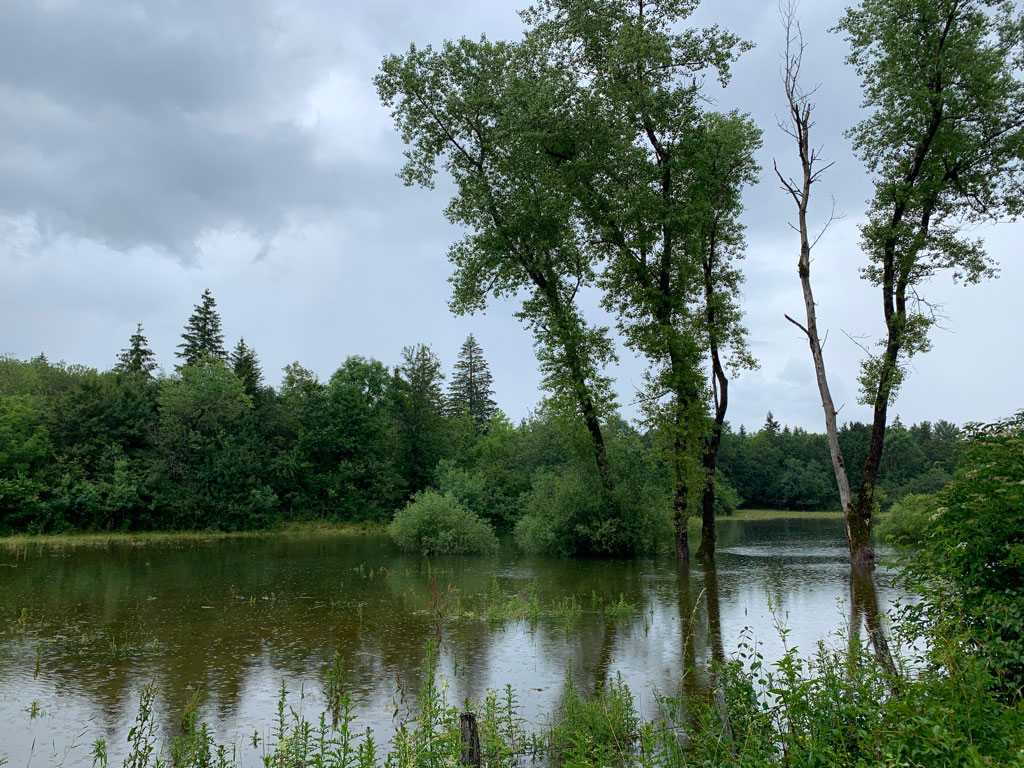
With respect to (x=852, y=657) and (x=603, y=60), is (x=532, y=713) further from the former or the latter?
Result: (x=603, y=60)

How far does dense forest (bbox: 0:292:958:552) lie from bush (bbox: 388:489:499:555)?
7.99 ft

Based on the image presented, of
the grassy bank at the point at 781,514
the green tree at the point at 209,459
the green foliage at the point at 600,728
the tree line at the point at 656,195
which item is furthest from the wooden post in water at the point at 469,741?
the grassy bank at the point at 781,514

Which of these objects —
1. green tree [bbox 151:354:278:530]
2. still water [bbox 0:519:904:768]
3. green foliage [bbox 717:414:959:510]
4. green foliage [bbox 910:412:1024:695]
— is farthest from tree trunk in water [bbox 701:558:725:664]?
green foliage [bbox 717:414:959:510]

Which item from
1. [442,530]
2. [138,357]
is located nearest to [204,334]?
[138,357]

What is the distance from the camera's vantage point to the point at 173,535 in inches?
1676

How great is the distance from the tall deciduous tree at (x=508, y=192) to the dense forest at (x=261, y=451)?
2701 millimetres

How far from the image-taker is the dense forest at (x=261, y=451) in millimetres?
36944

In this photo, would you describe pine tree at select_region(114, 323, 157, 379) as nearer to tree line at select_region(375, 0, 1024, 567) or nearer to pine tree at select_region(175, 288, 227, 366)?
pine tree at select_region(175, 288, 227, 366)

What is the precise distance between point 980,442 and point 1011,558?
1.42m

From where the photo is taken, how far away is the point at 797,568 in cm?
2323

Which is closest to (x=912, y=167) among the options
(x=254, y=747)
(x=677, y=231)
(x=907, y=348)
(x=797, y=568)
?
(x=907, y=348)

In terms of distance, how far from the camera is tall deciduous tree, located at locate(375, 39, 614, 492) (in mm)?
23422

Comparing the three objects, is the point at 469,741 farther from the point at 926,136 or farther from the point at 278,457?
the point at 278,457

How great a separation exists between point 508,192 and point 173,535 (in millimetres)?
31318
